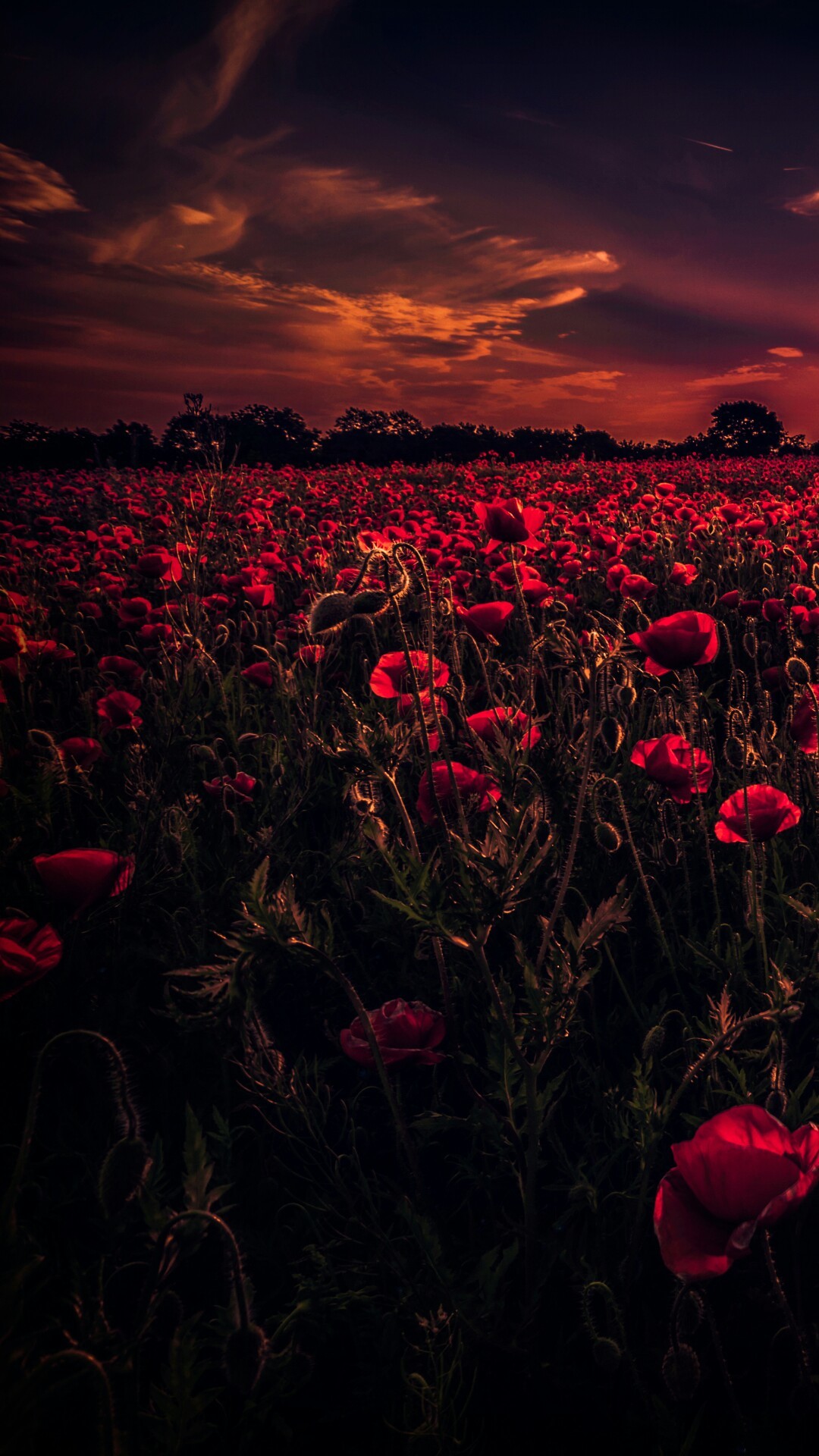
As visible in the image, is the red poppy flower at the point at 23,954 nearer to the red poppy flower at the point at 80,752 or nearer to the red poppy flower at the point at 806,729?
the red poppy flower at the point at 80,752

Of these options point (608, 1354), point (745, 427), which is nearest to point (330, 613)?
point (608, 1354)

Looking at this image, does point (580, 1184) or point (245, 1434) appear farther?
point (580, 1184)

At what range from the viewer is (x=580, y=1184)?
3.70ft

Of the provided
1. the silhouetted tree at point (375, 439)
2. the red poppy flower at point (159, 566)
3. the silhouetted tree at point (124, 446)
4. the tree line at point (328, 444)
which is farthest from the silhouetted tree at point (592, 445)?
the red poppy flower at point (159, 566)

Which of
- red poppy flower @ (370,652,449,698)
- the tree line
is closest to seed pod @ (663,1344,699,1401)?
red poppy flower @ (370,652,449,698)

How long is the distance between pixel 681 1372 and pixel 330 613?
1185 millimetres

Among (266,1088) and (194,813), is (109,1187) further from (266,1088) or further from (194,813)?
(194,813)

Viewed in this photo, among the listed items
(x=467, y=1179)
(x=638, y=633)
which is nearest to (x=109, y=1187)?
(x=467, y=1179)

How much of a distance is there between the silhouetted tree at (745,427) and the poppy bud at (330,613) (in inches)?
1248

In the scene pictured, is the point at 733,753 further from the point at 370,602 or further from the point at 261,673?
the point at 261,673

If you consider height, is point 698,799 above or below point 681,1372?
above

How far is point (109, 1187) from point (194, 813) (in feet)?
4.78

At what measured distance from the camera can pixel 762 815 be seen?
1507mm

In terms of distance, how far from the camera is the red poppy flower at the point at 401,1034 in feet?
4.25
